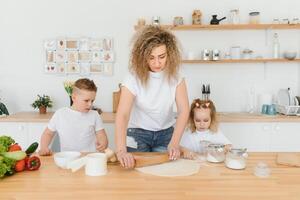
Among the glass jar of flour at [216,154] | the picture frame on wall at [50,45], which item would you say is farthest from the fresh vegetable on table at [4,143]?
the picture frame on wall at [50,45]

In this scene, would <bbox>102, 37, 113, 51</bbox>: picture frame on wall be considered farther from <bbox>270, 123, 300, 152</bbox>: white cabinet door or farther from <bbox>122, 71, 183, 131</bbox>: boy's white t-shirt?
<bbox>270, 123, 300, 152</bbox>: white cabinet door

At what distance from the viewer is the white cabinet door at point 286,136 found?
2807mm

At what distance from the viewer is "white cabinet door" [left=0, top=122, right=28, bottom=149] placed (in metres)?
2.84

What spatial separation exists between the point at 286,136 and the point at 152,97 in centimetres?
168

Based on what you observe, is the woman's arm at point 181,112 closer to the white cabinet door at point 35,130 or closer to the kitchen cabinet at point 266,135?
the kitchen cabinet at point 266,135

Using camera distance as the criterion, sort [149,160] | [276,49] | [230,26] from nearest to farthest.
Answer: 1. [149,160]
2. [230,26]
3. [276,49]

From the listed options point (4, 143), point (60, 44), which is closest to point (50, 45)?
point (60, 44)

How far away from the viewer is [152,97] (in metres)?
1.68

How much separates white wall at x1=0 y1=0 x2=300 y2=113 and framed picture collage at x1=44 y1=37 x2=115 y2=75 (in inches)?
2.4

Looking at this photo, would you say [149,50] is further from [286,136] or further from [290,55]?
[290,55]

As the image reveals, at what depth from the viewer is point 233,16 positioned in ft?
10.0

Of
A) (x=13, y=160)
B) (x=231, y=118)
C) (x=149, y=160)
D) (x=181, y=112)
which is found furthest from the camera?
(x=231, y=118)

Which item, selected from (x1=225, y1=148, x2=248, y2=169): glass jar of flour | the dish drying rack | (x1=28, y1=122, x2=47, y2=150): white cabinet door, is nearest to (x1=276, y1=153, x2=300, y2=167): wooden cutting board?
(x1=225, y1=148, x2=248, y2=169): glass jar of flour

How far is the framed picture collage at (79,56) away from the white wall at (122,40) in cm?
6
